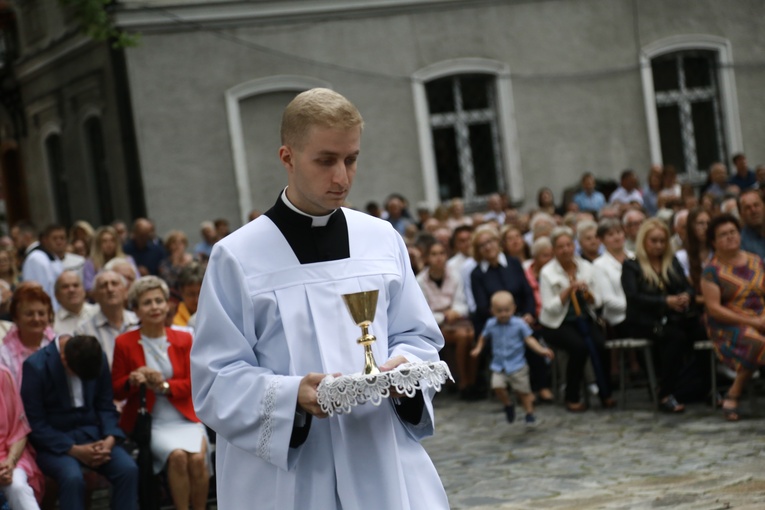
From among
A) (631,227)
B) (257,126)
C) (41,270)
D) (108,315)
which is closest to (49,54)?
(257,126)

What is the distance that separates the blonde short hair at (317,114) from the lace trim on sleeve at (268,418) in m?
0.74

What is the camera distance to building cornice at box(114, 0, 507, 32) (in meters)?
18.0

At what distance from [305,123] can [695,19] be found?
1838 centimetres

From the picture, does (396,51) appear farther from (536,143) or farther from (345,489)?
(345,489)

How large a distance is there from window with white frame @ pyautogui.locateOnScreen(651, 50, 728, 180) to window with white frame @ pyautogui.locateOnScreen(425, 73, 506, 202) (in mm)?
3103

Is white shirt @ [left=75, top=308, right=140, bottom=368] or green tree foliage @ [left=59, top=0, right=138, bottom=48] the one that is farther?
green tree foliage @ [left=59, top=0, right=138, bottom=48]

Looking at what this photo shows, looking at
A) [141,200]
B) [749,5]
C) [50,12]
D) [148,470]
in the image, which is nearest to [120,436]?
[148,470]

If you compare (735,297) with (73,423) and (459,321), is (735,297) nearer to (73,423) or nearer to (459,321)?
(459,321)

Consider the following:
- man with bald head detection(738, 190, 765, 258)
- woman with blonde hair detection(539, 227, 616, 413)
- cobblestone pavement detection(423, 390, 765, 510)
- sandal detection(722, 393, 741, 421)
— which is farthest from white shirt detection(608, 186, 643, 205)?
sandal detection(722, 393, 741, 421)

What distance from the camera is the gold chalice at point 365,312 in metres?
3.67

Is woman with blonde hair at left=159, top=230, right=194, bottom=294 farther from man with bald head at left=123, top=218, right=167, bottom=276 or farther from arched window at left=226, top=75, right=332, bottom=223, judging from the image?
arched window at left=226, top=75, right=332, bottom=223

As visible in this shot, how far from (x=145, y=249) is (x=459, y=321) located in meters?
4.31

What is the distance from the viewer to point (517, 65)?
1989 centimetres

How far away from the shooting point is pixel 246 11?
18.5m
